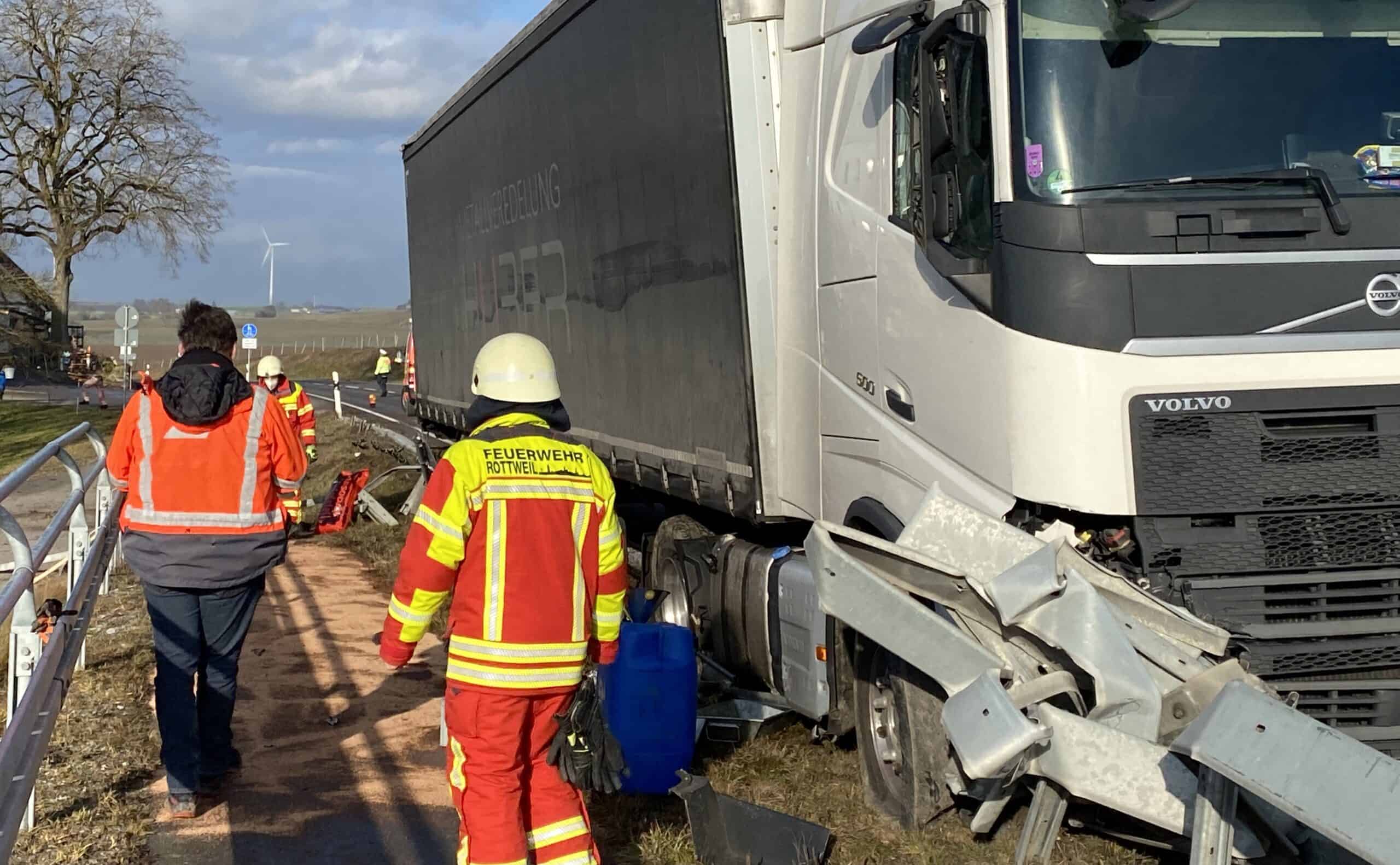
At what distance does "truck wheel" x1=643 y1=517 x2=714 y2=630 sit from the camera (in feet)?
27.8

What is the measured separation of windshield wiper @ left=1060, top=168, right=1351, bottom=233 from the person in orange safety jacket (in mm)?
3497

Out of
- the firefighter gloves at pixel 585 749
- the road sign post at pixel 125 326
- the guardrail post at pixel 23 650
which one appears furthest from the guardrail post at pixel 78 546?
the road sign post at pixel 125 326

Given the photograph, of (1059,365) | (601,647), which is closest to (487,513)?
(601,647)

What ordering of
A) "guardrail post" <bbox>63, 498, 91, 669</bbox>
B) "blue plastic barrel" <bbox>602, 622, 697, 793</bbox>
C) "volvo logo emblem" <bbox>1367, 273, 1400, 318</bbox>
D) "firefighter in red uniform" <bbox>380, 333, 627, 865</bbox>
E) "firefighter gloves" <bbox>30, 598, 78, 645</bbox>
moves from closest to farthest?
"firefighter in red uniform" <bbox>380, 333, 627, 865</bbox> < "volvo logo emblem" <bbox>1367, 273, 1400, 318</bbox> < "firefighter gloves" <bbox>30, 598, 78, 645</bbox> < "blue plastic barrel" <bbox>602, 622, 697, 793</bbox> < "guardrail post" <bbox>63, 498, 91, 669</bbox>

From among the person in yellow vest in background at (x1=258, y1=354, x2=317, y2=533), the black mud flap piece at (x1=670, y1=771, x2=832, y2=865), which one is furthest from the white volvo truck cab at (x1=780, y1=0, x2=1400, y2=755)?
the person in yellow vest in background at (x1=258, y1=354, x2=317, y2=533)

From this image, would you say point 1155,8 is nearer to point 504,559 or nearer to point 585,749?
point 504,559

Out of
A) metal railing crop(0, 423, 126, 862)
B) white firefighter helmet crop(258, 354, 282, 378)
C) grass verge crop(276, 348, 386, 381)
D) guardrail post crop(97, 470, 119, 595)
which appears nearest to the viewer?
metal railing crop(0, 423, 126, 862)

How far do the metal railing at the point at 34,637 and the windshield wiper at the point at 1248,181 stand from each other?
138 inches

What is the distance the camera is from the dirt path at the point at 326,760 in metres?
5.63

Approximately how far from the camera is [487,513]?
4.31 m

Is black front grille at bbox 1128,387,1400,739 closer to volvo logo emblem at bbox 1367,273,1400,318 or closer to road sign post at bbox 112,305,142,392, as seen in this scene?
volvo logo emblem at bbox 1367,273,1400,318

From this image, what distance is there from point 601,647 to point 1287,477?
7.11ft

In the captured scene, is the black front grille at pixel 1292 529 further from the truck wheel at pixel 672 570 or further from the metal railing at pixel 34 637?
the truck wheel at pixel 672 570

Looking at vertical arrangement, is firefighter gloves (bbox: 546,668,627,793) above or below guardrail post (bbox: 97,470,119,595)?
below
